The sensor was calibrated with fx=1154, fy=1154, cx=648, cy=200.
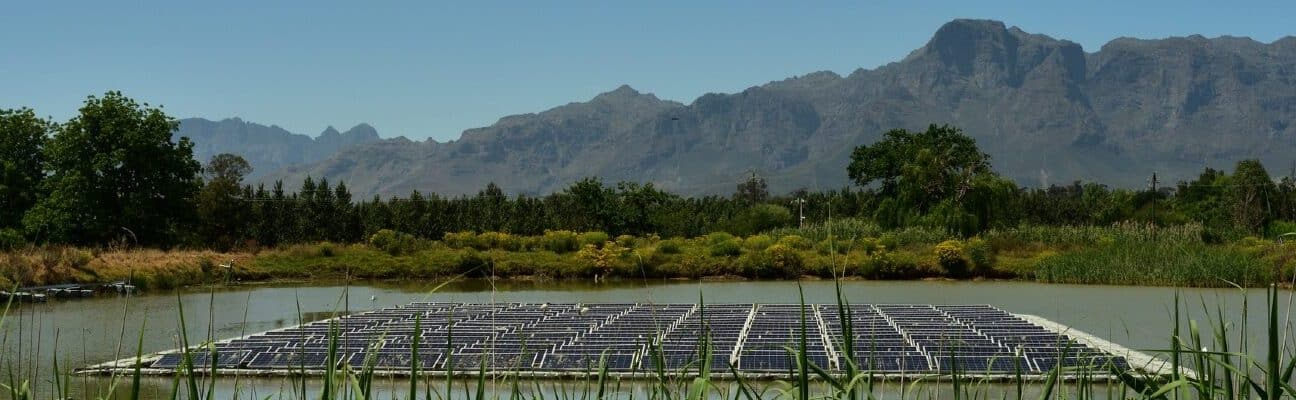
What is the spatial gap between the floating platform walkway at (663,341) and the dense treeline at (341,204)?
32.2ft

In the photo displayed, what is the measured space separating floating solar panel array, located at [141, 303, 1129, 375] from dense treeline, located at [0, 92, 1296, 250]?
982 cm

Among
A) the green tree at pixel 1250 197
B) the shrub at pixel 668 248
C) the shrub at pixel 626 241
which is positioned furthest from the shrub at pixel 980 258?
the green tree at pixel 1250 197

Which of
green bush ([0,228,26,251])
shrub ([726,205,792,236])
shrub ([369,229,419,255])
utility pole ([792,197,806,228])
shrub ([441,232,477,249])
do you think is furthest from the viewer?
shrub ([726,205,792,236])

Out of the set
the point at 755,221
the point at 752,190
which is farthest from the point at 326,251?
the point at 752,190

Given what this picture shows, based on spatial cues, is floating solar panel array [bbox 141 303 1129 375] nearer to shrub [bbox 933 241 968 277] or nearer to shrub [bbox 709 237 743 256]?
shrub [bbox 933 241 968 277]

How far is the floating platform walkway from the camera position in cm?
1091

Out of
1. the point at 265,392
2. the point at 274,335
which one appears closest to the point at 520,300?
the point at 274,335

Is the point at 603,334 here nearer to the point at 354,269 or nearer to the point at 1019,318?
the point at 1019,318

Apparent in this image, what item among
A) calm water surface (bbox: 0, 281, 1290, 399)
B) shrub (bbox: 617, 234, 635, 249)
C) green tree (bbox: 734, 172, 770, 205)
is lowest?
calm water surface (bbox: 0, 281, 1290, 399)

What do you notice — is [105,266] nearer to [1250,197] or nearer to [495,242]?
[495,242]

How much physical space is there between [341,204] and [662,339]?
35.6 meters

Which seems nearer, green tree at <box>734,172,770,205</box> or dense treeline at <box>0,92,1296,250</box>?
dense treeline at <box>0,92,1296,250</box>

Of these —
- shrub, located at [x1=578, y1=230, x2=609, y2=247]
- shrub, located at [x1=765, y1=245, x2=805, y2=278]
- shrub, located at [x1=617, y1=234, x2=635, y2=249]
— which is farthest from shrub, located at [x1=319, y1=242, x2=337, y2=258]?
shrub, located at [x1=765, y1=245, x2=805, y2=278]

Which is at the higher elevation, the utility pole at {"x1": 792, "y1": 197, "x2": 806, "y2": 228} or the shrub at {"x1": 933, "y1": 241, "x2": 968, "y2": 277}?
the utility pole at {"x1": 792, "y1": 197, "x2": 806, "y2": 228}
